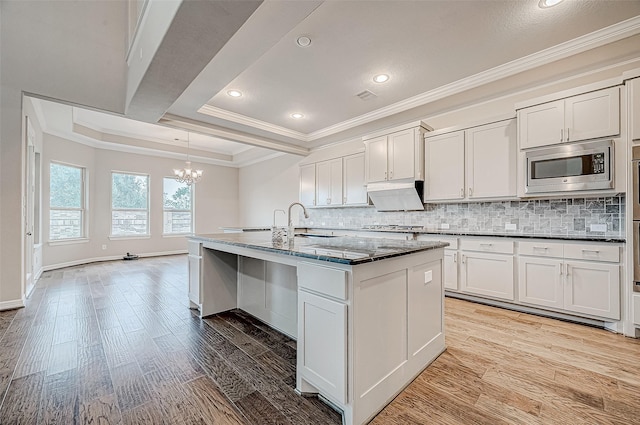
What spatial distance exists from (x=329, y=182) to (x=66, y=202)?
5.75 m

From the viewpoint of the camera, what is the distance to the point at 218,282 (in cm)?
317

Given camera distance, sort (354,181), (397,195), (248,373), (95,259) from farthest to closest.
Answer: (95,259) → (354,181) → (397,195) → (248,373)

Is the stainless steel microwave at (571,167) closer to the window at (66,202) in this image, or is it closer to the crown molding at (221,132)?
the crown molding at (221,132)

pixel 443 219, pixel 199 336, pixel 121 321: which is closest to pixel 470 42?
pixel 443 219

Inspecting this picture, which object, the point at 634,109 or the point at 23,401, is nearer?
the point at 23,401

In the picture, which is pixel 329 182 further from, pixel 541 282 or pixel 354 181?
pixel 541 282

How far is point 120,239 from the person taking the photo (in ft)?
22.6

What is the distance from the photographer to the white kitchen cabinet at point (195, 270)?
Answer: 3096 millimetres

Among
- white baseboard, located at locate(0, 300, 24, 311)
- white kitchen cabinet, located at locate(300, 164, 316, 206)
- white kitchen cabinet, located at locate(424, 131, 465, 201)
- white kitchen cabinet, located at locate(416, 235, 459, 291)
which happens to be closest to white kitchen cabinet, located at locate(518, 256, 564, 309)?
white kitchen cabinet, located at locate(416, 235, 459, 291)

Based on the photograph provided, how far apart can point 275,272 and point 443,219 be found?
2.86 m

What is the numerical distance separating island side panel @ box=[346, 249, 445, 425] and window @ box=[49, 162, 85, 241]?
7032 mm

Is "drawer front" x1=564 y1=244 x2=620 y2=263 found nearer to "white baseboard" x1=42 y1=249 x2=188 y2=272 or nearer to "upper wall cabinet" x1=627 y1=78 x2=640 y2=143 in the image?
"upper wall cabinet" x1=627 y1=78 x2=640 y2=143

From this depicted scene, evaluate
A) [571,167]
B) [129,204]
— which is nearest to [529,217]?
[571,167]

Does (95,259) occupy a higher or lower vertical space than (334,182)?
lower
